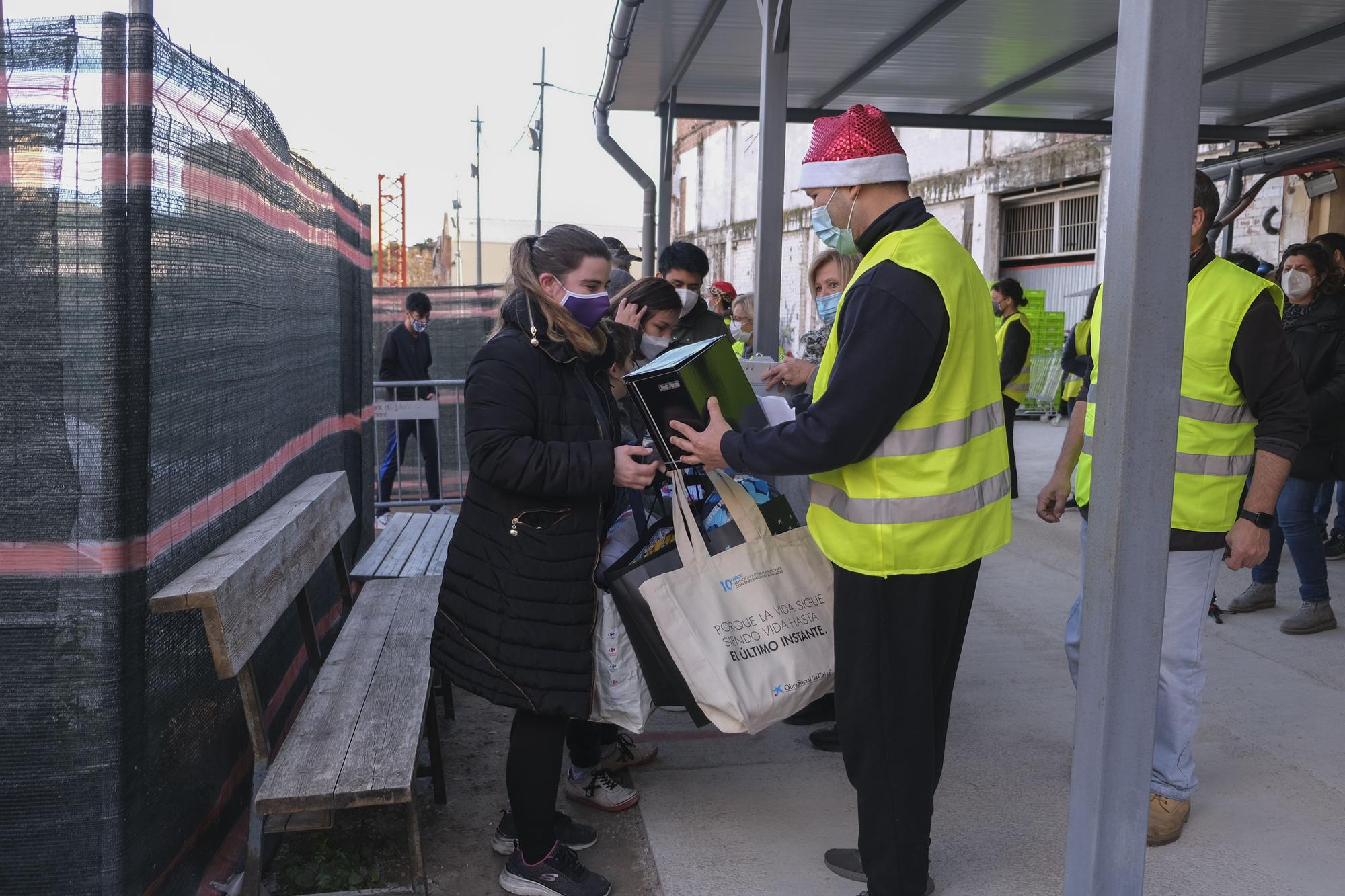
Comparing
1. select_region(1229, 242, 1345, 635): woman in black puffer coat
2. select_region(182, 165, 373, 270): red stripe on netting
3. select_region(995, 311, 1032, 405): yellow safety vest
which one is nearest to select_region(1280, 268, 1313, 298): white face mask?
select_region(1229, 242, 1345, 635): woman in black puffer coat

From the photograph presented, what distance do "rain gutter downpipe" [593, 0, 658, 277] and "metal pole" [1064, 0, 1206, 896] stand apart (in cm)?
383

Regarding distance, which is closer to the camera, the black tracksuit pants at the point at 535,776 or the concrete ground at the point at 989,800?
the black tracksuit pants at the point at 535,776

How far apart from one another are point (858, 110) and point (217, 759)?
95.2 inches

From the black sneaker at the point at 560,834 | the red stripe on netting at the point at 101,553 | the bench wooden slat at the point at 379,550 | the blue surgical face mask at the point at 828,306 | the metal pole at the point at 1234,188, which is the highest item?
the metal pole at the point at 1234,188

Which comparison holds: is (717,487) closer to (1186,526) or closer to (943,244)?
(943,244)

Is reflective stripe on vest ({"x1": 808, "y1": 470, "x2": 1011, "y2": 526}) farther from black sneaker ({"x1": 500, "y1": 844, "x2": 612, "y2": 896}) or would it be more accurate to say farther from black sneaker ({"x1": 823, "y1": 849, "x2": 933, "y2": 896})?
black sneaker ({"x1": 500, "y1": 844, "x2": 612, "y2": 896})

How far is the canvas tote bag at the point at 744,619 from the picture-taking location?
272 cm

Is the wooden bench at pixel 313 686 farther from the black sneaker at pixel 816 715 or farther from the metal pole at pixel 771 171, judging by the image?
the metal pole at pixel 771 171

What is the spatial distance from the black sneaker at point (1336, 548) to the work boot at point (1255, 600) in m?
1.45

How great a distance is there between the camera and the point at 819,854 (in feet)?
10.2

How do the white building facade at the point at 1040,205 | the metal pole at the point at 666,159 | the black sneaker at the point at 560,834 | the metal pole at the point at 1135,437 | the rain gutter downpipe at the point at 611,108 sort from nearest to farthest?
the metal pole at the point at 1135,437
the black sneaker at the point at 560,834
the rain gutter downpipe at the point at 611,108
the metal pole at the point at 666,159
the white building facade at the point at 1040,205

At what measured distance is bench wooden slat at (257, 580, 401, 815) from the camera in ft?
8.09

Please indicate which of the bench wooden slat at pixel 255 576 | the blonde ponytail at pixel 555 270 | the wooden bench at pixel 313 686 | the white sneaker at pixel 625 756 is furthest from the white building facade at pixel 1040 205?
the blonde ponytail at pixel 555 270

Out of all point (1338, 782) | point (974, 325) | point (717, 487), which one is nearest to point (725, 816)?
point (717, 487)
